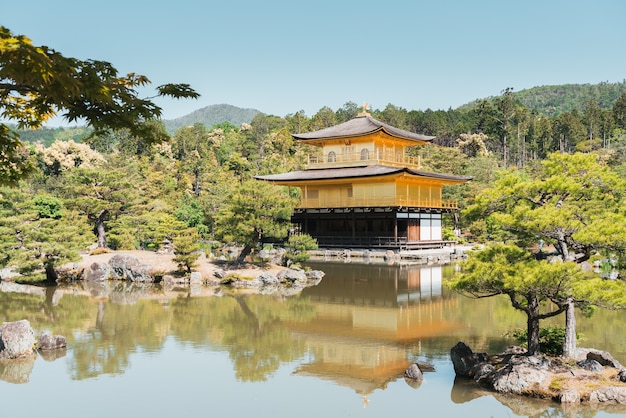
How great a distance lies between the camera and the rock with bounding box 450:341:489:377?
913 centimetres

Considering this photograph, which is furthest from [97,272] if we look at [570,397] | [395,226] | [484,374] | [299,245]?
[570,397]

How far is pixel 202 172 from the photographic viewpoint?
53.2 m

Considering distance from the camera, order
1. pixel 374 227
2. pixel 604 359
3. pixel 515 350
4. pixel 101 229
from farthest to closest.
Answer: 1. pixel 374 227
2. pixel 101 229
3. pixel 515 350
4. pixel 604 359

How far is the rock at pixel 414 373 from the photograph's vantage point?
9.05m

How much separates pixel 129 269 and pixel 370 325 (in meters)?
11.8

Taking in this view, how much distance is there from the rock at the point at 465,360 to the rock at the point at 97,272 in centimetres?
1641

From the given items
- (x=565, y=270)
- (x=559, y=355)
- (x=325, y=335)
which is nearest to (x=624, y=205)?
(x=565, y=270)

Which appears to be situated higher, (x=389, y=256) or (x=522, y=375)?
(x=389, y=256)

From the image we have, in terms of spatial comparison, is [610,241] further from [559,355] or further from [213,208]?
[213,208]

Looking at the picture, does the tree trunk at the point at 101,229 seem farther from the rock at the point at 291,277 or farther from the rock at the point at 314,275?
the rock at the point at 314,275

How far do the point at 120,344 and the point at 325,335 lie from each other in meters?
4.26

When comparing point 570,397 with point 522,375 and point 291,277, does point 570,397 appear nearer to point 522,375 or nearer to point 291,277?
point 522,375

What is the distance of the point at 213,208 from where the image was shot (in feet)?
120

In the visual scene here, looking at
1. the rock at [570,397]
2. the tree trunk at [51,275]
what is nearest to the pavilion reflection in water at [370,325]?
the rock at [570,397]
